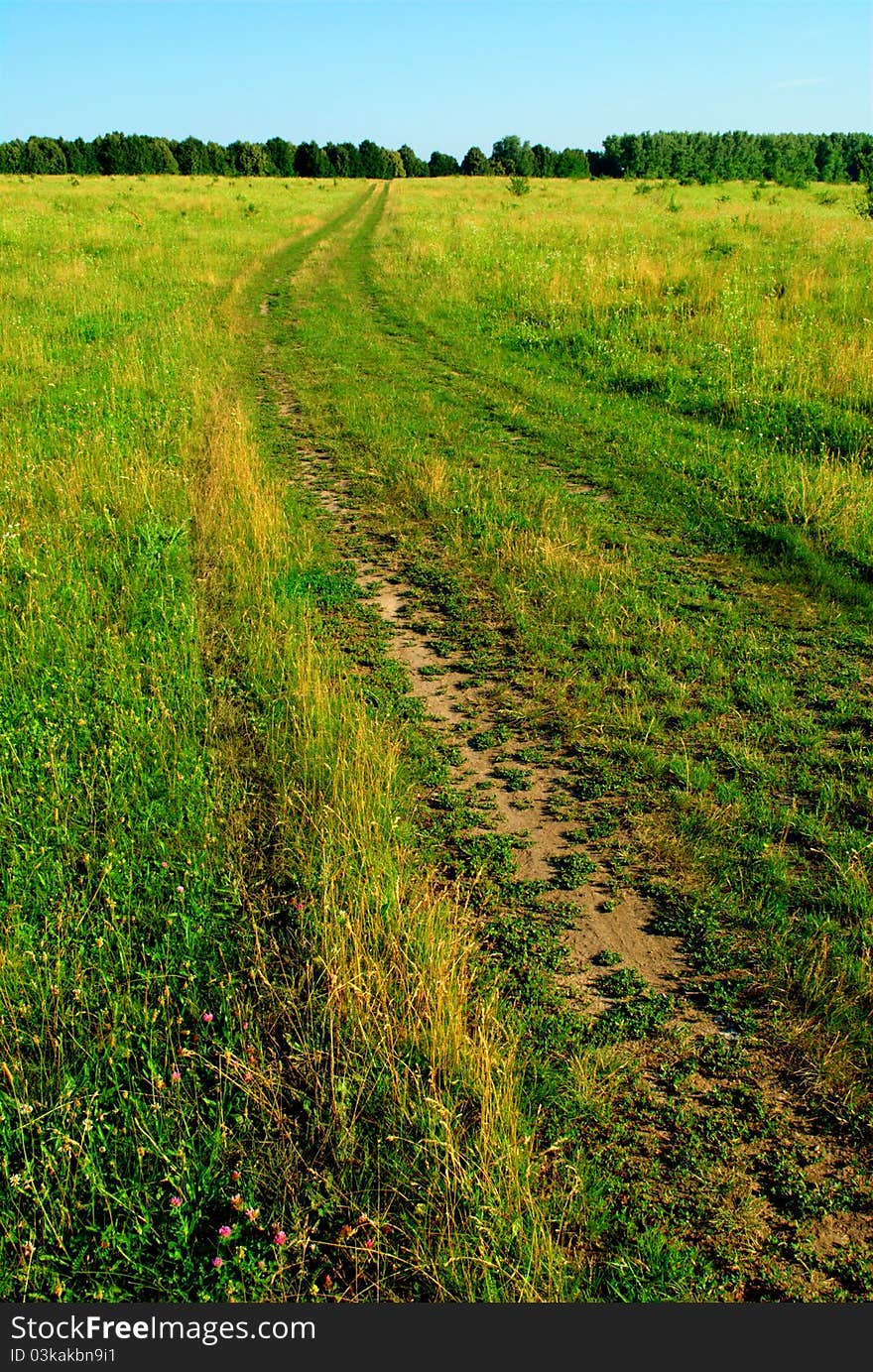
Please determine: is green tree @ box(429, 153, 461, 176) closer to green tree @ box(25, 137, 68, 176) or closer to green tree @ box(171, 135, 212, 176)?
green tree @ box(171, 135, 212, 176)

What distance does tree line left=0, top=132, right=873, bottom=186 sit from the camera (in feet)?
264

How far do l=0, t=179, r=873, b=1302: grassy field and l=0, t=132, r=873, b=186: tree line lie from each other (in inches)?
2977

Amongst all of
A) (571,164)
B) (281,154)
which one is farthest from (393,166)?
(571,164)

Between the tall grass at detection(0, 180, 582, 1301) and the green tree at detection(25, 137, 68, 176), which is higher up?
the green tree at detection(25, 137, 68, 176)

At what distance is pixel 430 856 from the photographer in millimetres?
3756

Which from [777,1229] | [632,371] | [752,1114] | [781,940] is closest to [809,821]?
[781,940]

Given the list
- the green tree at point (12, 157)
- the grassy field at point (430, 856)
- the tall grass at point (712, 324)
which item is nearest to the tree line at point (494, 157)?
the green tree at point (12, 157)

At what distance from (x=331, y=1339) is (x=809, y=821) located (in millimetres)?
2797

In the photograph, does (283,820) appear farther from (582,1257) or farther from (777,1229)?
(777,1229)

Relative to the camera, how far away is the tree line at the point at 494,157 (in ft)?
264

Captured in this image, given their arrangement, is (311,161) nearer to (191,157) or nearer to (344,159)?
(344,159)

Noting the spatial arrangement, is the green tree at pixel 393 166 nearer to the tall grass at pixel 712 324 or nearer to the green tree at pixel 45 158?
the green tree at pixel 45 158

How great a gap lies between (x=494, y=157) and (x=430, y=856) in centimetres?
11908

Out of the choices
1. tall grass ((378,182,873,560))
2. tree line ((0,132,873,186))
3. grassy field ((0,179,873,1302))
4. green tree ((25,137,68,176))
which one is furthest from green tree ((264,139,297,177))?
grassy field ((0,179,873,1302))
